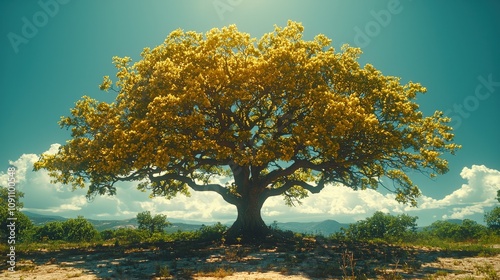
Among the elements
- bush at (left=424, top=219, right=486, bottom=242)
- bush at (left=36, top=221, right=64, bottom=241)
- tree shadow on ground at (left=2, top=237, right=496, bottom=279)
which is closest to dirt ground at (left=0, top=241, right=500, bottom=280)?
tree shadow on ground at (left=2, top=237, right=496, bottom=279)

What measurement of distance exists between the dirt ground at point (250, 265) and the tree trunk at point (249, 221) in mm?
5998

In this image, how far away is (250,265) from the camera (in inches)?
583

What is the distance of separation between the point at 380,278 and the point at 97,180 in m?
20.1

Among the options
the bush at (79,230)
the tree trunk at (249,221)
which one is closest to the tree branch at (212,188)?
the tree trunk at (249,221)

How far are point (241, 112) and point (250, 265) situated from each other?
507 inches

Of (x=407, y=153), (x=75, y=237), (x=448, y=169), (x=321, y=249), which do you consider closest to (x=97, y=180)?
(x=75, y=237)

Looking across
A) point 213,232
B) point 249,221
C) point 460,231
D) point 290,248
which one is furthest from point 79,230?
point 460,231

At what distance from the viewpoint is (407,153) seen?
24266 millimetres

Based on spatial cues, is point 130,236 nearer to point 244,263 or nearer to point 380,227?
point 244,263

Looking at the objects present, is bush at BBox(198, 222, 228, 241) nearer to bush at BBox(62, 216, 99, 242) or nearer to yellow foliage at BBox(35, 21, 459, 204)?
yellow foliage at BBox(35, 21, 459, 204)

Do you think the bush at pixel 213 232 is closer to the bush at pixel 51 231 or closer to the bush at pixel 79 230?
the bush at pixel 79 230

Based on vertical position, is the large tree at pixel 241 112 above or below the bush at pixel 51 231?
above

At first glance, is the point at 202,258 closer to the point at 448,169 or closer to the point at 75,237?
the point at 448,169

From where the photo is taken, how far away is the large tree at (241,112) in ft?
65.4
